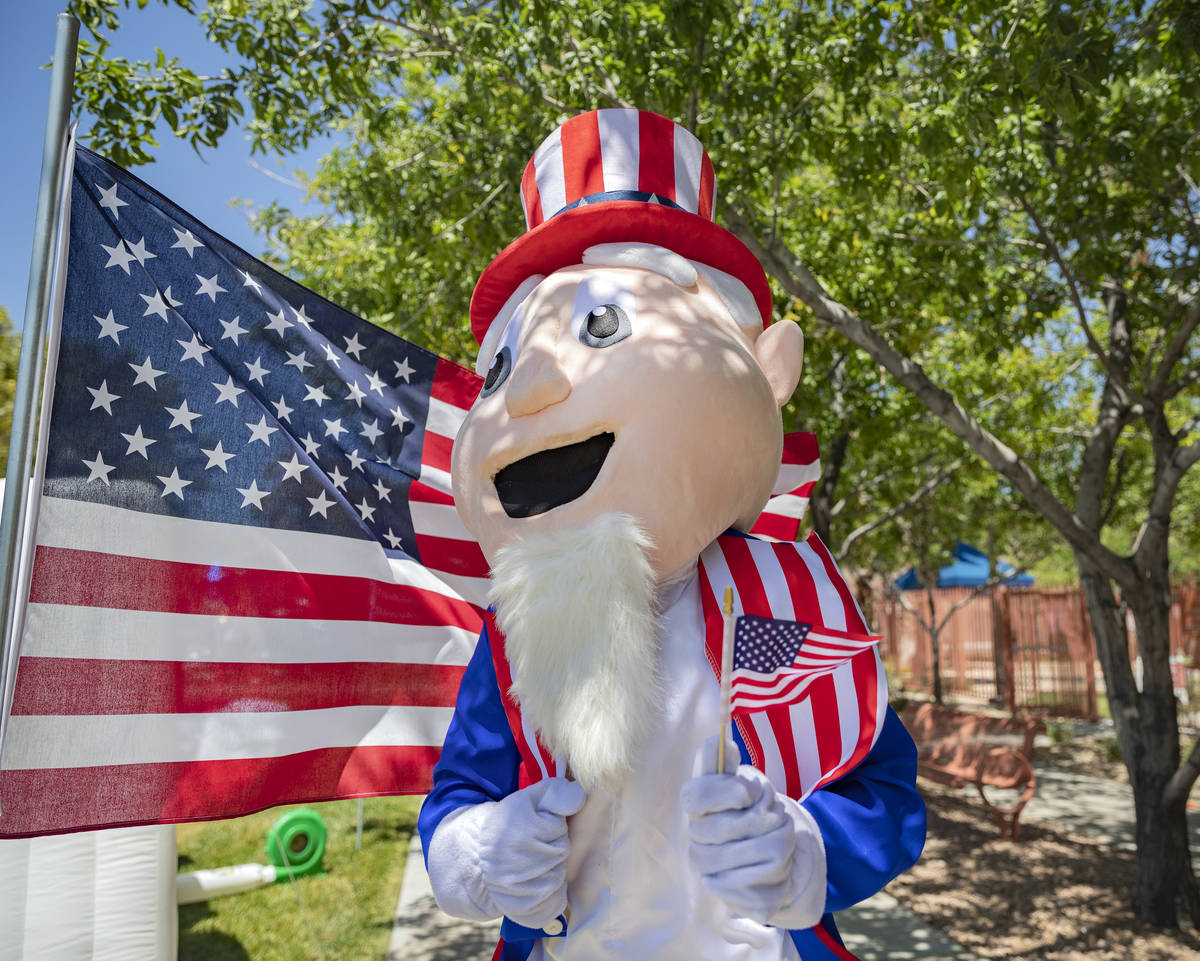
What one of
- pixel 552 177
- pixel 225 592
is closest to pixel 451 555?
pixel 225 592

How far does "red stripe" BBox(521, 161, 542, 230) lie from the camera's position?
103 inches

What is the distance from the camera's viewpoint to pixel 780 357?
2.39 meters

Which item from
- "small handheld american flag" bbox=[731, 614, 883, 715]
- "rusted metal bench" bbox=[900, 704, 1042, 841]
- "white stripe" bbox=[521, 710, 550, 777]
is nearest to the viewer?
"small handheld american flag" bbox=[731, 614, 883, 715]

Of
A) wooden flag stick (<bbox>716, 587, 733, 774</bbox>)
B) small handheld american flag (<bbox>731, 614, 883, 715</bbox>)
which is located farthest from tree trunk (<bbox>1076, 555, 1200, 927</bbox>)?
wooden flag stick (<bbox>716, 587, 733, 774</bbox>)

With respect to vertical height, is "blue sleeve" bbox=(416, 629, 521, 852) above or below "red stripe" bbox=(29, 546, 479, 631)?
below

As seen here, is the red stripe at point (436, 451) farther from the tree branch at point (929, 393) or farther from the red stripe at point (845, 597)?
the tree branch at point (929, 393)

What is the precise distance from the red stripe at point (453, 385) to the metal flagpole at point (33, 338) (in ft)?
4.43

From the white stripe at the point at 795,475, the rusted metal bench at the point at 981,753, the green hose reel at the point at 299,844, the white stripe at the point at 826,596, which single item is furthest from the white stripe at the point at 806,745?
the rusted metal bench at the point at 981,753

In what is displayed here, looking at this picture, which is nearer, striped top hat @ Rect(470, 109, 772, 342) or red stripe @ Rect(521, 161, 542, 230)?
striped top hat @ Rect(470, 109, 772, 342)

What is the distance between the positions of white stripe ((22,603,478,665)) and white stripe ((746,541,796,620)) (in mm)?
1229

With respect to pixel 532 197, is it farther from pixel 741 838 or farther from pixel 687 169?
pixel 741 838

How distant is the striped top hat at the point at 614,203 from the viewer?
7.70 feet

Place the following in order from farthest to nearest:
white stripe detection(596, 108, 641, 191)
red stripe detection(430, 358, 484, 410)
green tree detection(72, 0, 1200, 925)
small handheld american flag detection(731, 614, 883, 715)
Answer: green tree detection(72, 0, 1200, 925), red stripe detection(430, 358, 484, 410), white stripe detection(596, 108, 641, 191), small handheld american flag detection(731, 614, 883, 715)

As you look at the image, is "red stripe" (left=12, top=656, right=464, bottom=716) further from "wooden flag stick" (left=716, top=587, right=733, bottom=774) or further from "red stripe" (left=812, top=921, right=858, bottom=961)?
"wooden flag stick" (left=716, top=587, right=733, bottom=774)
